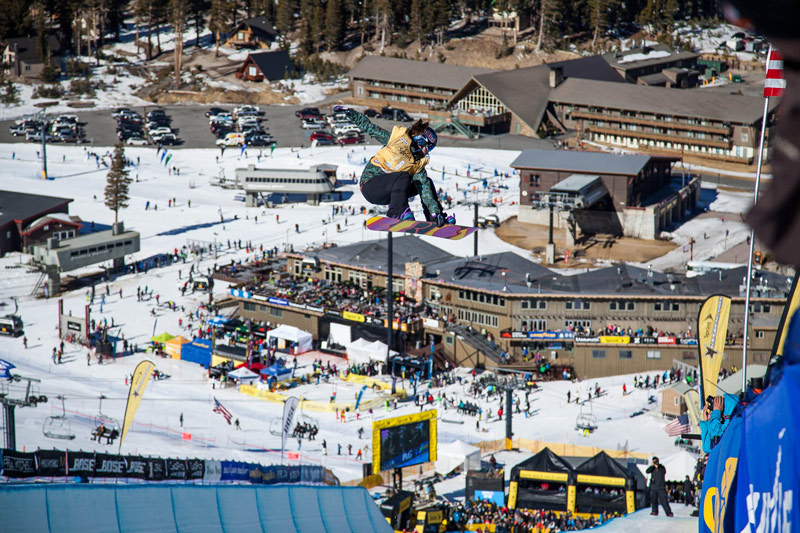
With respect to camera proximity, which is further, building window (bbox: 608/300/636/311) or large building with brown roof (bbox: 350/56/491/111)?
large building with brown roof (bbox: 350/56/491/111)

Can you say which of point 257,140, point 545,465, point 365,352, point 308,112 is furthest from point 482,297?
point 308,112

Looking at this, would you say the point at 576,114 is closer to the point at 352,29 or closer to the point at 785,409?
the point at 352,29

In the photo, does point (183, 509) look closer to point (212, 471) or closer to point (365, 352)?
point (212, 471)

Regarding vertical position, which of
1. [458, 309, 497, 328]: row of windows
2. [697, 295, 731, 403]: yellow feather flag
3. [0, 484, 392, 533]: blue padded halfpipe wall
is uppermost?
[697, 295, 731, 403]: yellow feather flag

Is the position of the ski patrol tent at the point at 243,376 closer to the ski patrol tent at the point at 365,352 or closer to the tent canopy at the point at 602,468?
the ski patrol tent at the point at 365,352

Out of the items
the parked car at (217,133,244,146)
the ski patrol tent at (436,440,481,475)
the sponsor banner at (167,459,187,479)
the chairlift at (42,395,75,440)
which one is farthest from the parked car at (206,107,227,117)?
the sponsor banner at (167,459,187,479)

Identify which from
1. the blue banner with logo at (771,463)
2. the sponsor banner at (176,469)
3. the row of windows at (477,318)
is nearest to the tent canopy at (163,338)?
the row of windows at (477,318)

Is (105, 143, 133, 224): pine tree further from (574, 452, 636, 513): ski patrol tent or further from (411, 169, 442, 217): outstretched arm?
(411, 169, 442, 217): outstretched arm
